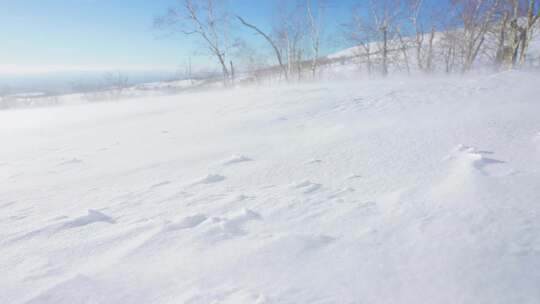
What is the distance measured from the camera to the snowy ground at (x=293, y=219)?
0.74 meters

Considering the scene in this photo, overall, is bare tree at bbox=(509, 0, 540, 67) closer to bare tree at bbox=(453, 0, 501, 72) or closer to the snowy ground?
bare tree at bbox=(453, 0, 501, 72)

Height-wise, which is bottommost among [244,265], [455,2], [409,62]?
[244,265]

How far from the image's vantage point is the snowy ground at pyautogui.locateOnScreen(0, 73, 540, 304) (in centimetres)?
74

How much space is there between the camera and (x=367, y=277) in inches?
29.2

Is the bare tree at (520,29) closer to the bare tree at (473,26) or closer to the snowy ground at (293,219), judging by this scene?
the bare tree at (473,26)

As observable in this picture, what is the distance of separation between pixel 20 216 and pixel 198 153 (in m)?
1.19

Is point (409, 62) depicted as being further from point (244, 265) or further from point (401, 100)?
point (244, 265)

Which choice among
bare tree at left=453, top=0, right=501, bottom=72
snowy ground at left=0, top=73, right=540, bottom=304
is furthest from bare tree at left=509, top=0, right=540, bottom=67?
snowy ground at left=0, top=73, right=540, bottom=304

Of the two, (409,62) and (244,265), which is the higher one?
(409,62)

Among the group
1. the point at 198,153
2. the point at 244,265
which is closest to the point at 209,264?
the point at 244,265

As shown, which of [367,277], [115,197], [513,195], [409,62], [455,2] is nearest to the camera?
[367,277]

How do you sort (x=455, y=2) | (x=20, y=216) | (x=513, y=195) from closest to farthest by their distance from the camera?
(x=513, y=195)
(x=20, y=216)
(x=455, y=2)

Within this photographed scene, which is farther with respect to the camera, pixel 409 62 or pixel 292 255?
pixel 409 62

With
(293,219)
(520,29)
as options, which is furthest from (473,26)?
(293,219)
